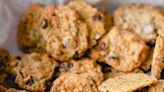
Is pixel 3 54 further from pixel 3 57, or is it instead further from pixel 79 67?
pixel 79 67

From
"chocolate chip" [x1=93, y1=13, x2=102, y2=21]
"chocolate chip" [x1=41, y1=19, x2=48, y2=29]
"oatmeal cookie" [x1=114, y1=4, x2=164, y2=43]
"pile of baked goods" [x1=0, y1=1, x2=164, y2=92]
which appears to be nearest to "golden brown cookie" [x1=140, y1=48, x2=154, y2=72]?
"pile of baked goods" [x1=0, y1=1, x2=164, y2=92]

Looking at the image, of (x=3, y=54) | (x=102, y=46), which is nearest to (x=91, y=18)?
(x=102, y=46)

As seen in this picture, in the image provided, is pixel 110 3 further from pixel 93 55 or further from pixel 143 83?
pixel 143 83

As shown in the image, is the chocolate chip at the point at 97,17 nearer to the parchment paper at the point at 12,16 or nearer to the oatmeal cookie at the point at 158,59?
the parchment paper at the point at 12,16

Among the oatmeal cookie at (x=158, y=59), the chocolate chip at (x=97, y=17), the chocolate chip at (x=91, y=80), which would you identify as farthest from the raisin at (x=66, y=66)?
the oatmeal cookie at (x=158, y=59)

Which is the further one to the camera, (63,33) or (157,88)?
(63,33)

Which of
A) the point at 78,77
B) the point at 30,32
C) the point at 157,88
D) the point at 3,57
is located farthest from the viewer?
the point at 30,32
